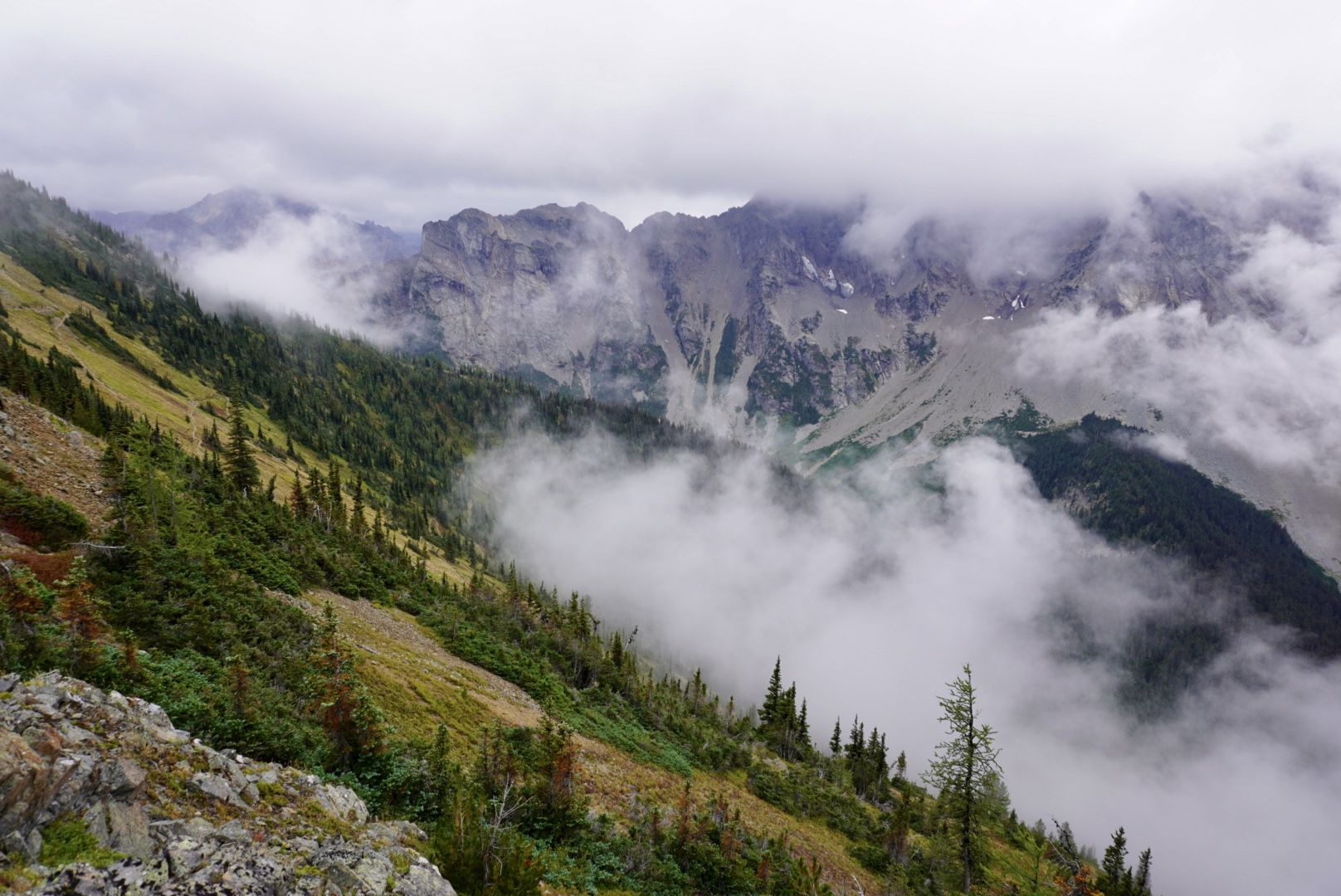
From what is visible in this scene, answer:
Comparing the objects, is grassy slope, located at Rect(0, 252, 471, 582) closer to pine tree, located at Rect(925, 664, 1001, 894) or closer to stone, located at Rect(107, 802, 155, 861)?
pine tree, located at Rect(925, 664, 1001, 894)

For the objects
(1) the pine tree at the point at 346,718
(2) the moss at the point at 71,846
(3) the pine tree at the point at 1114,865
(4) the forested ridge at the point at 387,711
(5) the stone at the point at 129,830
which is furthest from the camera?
(3) the pine tree at the point at 1114,865

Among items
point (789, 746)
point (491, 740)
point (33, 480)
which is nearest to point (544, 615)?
point (789, 746)

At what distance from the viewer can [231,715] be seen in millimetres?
15570

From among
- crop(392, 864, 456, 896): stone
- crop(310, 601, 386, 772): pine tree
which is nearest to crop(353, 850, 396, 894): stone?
crop(392, 864, 456, 896): stone

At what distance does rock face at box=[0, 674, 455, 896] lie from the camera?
8562mm

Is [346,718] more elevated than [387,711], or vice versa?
[346,718]

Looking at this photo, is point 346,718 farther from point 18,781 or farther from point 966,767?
point 966,767

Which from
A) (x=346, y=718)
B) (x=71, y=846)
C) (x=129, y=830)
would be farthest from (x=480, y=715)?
(x=71, y=846)

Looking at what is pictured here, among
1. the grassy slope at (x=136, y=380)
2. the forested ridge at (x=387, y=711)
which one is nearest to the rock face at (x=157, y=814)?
the forested ridge at (x=387, y=711)

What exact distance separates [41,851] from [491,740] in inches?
869

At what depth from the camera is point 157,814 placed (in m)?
10.3

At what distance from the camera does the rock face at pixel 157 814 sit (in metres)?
8.56

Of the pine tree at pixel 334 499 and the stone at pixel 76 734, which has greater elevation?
the stone at pixel 76 734

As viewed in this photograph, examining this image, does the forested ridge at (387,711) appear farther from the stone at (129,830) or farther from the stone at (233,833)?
the stone at (129,830)
